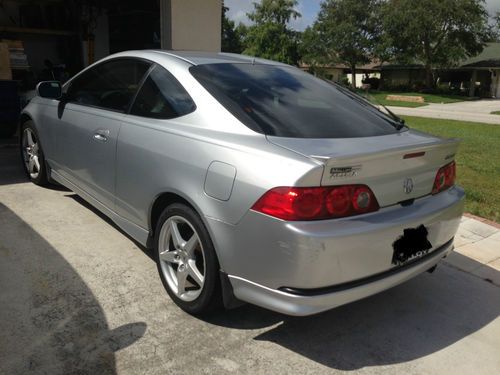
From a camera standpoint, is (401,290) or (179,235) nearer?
(179,235)

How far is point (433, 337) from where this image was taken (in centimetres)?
287

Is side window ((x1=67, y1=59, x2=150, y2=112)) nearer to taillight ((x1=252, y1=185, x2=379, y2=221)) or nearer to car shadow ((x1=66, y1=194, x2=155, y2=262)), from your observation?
car shadow ((x1=66, y1=194, x2=155, y2=262))

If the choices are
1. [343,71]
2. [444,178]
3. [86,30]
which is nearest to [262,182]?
[444,178]

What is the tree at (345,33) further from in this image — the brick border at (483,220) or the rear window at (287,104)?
the rear window at (287,104)

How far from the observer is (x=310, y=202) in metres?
2.22

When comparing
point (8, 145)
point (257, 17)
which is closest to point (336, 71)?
point (257, 17)

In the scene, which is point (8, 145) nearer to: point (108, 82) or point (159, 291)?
point (108, 82)

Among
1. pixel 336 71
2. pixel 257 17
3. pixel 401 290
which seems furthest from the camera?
pixel 257 17

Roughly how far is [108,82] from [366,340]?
2803 millimetres

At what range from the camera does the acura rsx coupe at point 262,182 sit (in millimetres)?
2260

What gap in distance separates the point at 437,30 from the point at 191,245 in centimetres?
4247

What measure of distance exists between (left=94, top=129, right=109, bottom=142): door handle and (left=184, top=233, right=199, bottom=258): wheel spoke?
3.88 feet

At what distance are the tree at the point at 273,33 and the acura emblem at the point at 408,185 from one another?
5407 cm

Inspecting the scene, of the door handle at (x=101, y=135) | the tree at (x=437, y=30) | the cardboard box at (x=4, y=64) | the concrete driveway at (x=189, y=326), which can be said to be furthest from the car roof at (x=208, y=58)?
the tree at (x=437, y=30)
